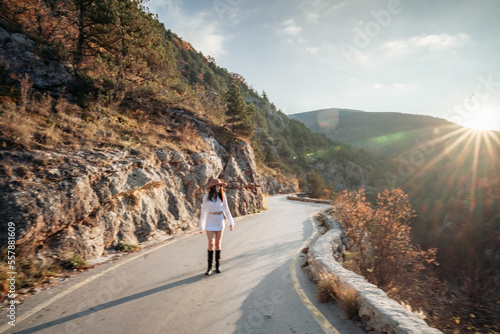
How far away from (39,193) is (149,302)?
3.95m

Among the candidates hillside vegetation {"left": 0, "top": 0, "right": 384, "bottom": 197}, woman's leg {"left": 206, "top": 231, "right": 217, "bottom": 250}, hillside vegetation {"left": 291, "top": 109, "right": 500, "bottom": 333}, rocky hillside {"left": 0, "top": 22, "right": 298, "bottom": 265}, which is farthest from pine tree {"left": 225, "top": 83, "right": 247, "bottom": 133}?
woman's leg {"left": 206, "top": 231, "right": 217, "bottom": 250}

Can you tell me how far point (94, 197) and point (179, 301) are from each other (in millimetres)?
4491

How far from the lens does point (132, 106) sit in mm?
12664

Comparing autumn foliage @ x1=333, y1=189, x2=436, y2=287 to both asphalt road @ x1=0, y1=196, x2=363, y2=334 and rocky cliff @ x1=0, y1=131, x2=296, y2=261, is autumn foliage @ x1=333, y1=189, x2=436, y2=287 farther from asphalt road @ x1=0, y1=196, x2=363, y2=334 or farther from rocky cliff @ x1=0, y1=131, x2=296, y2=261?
rocky cliff @ x1=0, y1=131, x2=296, y2=261

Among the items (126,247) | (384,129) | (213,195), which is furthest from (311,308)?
(384,129)

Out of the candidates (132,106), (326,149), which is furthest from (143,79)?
(326,149)

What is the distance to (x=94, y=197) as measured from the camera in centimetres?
637

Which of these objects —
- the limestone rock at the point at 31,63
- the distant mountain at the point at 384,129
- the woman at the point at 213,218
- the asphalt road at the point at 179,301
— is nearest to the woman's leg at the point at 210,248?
the woman at the point at 213,218

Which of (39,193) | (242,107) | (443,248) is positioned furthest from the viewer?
(242,107)

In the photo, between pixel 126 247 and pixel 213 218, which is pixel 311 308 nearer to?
pixel 213 218

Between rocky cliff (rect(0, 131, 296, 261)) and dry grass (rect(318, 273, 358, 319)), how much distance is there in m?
5.74

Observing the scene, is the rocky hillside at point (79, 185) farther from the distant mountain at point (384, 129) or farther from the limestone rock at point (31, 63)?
the distant mountain at point (384, 129)

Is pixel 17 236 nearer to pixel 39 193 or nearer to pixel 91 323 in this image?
pixel 39 193

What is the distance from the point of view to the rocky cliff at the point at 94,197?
16.2 ft
